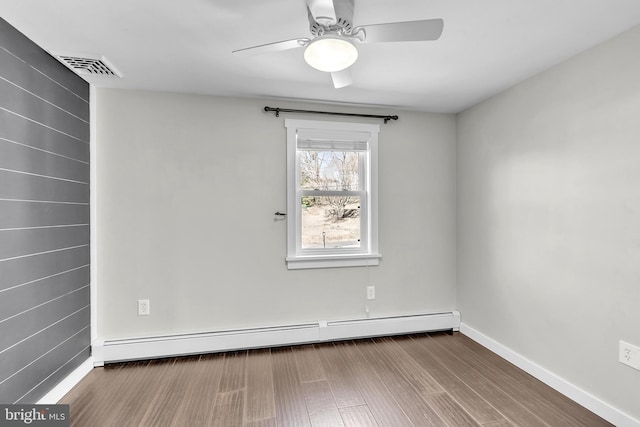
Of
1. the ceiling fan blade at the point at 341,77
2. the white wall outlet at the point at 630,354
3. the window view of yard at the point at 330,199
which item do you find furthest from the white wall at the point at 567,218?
the ceiling fan blade at the point at 341,77

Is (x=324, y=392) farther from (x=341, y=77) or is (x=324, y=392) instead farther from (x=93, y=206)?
(x=93, y=206)

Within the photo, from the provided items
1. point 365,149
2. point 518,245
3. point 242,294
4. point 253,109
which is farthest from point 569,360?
point 253,109

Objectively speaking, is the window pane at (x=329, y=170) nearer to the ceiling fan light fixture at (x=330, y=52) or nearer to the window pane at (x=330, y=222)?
the window pane at (x=330, y=222)

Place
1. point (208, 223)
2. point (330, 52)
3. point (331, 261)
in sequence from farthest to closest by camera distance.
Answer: point (331, 261) < point (208, 223) < point (330, 52)

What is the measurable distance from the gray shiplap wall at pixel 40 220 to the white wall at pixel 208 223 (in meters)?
0.23

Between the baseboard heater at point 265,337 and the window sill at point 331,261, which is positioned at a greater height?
the window sill at point 331,261

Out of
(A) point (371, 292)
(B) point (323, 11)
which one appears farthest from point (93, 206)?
(A) point (371, 292)

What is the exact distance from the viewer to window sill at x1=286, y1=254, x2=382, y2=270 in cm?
292

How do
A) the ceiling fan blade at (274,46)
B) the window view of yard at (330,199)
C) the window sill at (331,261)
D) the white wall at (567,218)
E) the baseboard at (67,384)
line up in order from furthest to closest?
the window view of yard at (330,199) < the window sill at (331,261) < the baseboard at (67,384) < the white wall at (567,218) < the ceiling fan blade at (274,46)

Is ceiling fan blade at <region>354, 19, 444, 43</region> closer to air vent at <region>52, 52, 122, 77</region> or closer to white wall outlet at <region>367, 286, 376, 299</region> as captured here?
air vent at <region>52, 52, 122, 77</region>

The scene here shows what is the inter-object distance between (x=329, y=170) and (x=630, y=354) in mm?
2503

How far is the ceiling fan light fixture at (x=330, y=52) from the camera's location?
1396mm

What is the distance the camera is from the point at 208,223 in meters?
2.76

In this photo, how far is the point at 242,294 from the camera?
282 cm
